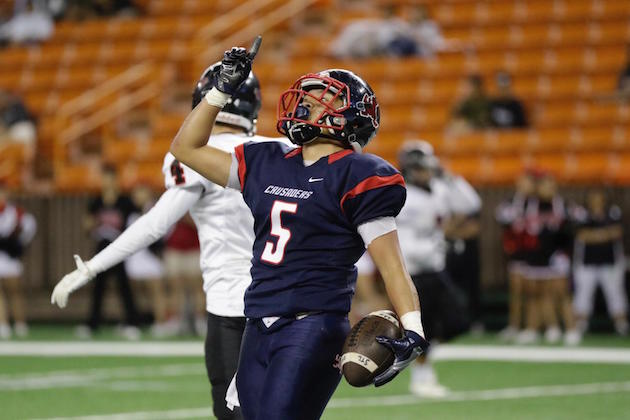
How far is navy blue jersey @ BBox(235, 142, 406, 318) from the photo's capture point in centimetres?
418

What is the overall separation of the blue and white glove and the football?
22mm

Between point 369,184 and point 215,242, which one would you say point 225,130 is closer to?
point 215,242

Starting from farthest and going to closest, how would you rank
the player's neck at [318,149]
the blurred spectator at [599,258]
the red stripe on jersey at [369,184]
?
the blurred spectator at [599,258] → the player's neck at [318,149] → the red stripe on jersey at [369,184]

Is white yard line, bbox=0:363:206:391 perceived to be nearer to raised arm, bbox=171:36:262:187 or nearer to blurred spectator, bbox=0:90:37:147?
raised arm, bbox=171:36:262:187

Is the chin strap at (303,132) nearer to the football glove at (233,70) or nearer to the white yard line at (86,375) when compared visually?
the football glove at (233,70)

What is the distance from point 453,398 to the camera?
931cm

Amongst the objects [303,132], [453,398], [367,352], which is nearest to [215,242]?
[303,132]

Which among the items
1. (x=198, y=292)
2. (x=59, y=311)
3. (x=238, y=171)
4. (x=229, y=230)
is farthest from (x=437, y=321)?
(x=59, y=311)

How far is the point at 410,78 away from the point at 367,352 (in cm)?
1361

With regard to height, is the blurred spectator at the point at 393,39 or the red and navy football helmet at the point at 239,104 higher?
the red and navy football helmet at the point at 239,104

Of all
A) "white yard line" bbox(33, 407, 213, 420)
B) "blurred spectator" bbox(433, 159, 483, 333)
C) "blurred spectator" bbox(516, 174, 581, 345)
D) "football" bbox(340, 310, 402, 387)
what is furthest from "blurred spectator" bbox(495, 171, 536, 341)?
"football" bbox(340, 310, 402, 387)

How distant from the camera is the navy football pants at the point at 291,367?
13.7ft

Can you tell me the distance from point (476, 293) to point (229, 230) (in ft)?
31.7

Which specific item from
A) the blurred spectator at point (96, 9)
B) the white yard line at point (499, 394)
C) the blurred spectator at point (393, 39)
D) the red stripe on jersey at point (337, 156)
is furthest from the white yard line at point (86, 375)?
the blurred spectator at point (96, 9)
